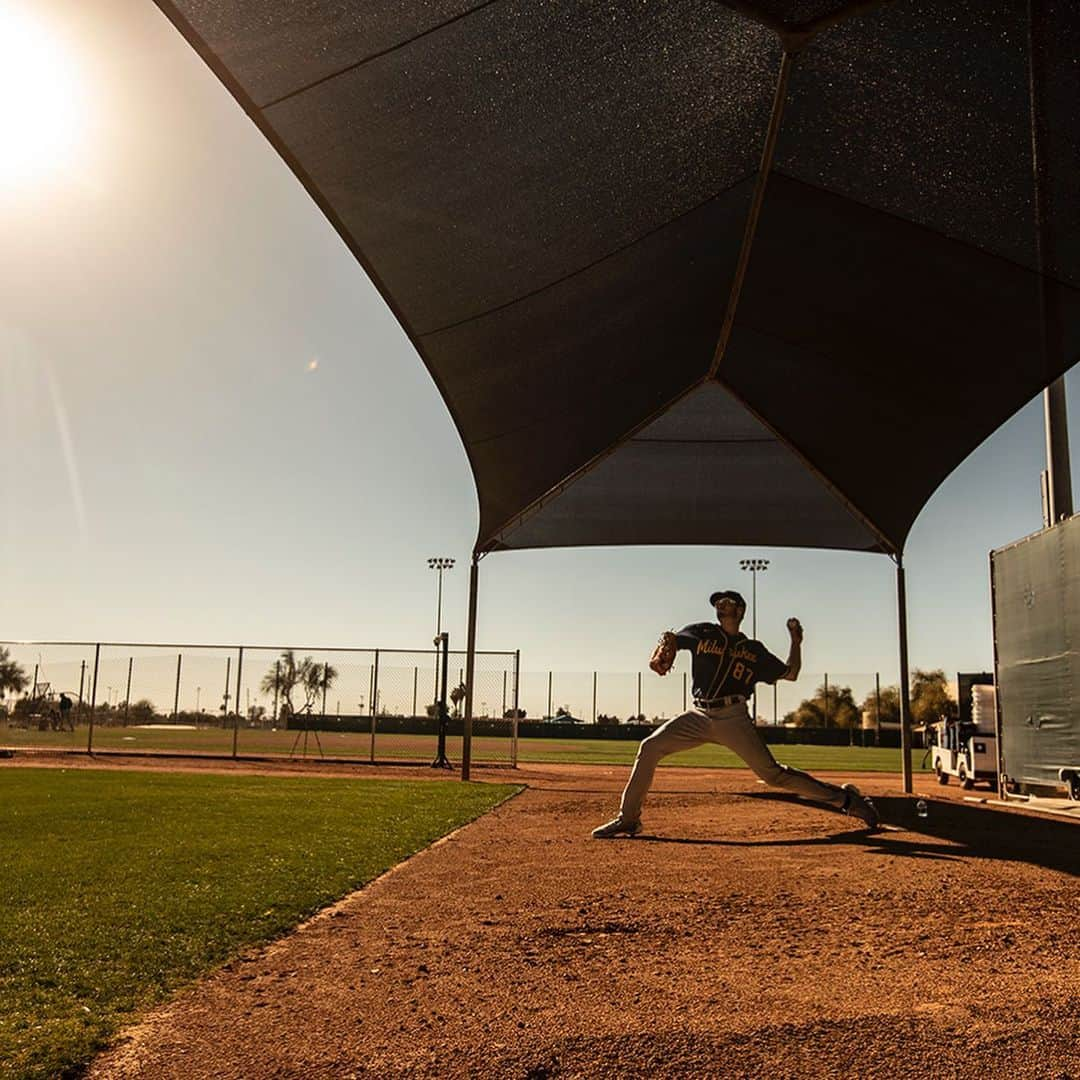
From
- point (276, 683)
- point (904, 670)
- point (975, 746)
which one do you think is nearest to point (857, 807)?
point (904, 670)

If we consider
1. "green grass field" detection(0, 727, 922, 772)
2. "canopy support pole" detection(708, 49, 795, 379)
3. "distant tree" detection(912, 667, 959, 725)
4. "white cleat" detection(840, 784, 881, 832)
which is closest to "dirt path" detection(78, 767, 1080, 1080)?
"white cleat" detection(840, 784, 881, 832)

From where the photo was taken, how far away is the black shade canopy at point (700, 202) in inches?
225

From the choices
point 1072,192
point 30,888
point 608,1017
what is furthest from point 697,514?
point 608,1017

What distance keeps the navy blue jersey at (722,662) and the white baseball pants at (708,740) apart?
163 mm

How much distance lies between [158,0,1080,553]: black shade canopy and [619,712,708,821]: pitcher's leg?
3949 mm

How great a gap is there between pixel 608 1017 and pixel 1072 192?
646 centimetres

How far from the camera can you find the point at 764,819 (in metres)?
9.09

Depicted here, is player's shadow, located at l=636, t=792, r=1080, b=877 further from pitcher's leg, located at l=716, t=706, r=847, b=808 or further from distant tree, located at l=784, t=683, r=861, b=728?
distant tree, located at l=784, t=683, r=861, b=728

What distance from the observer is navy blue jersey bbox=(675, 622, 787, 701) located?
7555 mm

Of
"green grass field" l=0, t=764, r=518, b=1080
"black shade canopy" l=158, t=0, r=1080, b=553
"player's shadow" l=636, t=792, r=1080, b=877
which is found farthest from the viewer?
"player's shadow" l=636, t=792, r=1080, b=877

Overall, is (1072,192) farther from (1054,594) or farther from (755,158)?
(1054,594)

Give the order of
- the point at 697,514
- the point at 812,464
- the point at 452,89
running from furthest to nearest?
the point at 697,514
the point at 812,464
the point at 452,89

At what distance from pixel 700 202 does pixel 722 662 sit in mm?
3742

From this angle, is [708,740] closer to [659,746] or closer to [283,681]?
[659,746]
